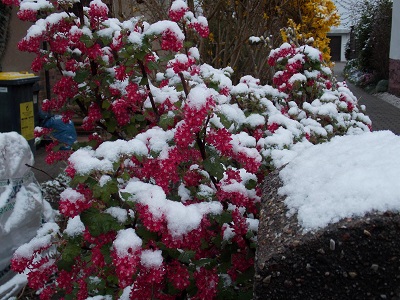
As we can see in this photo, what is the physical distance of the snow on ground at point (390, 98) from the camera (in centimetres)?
1594

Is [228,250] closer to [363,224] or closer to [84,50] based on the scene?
[363,224]

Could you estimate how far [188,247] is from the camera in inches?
78.6

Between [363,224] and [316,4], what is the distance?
6.87m

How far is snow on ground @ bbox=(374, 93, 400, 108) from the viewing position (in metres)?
15.9

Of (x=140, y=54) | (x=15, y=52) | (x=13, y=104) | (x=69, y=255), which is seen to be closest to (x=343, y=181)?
(x=69, y=255)

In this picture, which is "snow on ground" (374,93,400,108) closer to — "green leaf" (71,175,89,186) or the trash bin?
the trash bin

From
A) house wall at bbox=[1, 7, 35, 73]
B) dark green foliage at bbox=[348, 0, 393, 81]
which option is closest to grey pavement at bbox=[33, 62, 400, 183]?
house wall at bbox=[1, 7, 35, 73]

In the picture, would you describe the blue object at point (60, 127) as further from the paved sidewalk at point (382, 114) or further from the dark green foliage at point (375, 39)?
the dark green foliage at point (375, 39)

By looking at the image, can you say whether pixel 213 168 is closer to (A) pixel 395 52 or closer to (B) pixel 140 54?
(B) pixel 140 54

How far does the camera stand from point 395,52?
16969mm

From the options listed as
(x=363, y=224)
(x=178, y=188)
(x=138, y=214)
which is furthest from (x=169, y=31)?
(x=363, y=224)

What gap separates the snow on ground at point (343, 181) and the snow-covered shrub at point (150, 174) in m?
0.32

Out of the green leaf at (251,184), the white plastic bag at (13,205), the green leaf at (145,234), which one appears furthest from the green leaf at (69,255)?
the white plastic bag at (13,205)

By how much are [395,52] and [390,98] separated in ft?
4.59
